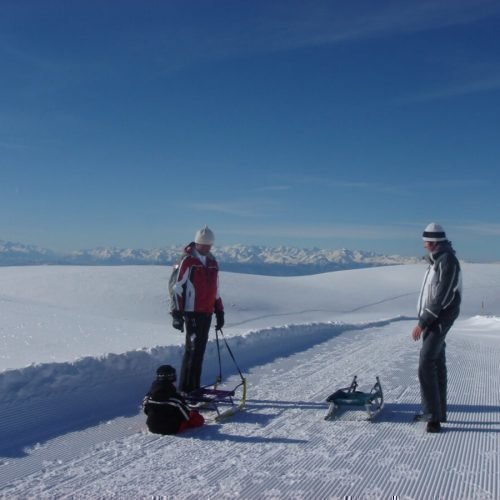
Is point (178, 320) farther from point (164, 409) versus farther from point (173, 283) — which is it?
point (164, 409)

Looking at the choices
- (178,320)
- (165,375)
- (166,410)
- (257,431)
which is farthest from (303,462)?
(178,320)

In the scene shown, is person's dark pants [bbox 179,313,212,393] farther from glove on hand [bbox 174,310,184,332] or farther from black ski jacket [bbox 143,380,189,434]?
black ski jacket [bbox 143,380,189,434]

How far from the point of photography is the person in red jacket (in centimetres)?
722

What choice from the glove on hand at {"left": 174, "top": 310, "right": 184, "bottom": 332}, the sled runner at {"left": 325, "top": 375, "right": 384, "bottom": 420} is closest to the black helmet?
the glove on hand at {"left": 174, "top": 310, "right": 184, "bottom": 332}

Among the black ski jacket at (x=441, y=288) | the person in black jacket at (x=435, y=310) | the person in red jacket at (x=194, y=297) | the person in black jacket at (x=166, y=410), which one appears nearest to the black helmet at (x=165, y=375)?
Answer: the person in black jacket at (x=166, y=410)

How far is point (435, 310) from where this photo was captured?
5.95 metres

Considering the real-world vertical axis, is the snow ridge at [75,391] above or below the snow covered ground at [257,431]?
above

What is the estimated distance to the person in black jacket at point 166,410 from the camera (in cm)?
567

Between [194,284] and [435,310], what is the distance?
2.77 metres

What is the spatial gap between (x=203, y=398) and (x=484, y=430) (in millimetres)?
2855

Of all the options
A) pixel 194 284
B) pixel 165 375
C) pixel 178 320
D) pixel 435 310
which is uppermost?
pixel 194 284

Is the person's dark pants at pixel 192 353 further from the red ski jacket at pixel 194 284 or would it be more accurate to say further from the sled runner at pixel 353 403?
the sled runner at pixel 353 403

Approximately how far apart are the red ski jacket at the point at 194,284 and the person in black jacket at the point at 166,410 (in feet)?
4.48

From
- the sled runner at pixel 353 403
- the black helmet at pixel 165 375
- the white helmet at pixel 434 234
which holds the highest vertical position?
the white helmet at pixel 434 234
